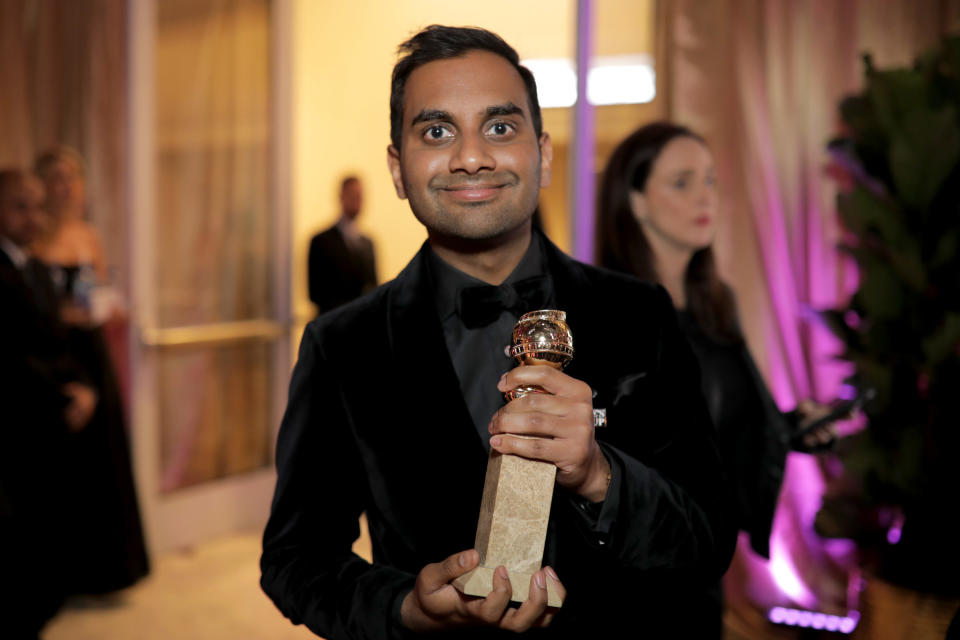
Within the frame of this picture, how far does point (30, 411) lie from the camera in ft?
12.4

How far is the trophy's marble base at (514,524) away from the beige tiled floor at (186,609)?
2.82 meters

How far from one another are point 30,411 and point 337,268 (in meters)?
2.10

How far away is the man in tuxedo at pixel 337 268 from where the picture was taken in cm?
543

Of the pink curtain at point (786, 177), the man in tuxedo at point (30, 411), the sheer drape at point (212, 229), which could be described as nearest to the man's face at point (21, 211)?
the man in tuxedo at point (30, 411)

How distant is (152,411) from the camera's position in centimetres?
478

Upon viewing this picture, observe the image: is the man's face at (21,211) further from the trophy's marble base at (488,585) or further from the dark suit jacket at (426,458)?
the trophy's marble base at (488,585)

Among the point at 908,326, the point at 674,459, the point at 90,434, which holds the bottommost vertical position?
the point at 90,434

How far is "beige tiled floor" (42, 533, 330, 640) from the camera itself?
3760 millimetres

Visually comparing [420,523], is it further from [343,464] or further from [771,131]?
[771,131]

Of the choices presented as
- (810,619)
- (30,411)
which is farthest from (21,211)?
(810,619)

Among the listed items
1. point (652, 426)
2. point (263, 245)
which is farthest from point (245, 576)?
point (652, 426)

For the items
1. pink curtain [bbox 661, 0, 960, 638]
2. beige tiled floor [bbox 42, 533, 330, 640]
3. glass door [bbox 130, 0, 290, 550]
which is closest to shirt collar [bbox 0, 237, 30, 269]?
glass door [bbox 130, 0, 290, 550]

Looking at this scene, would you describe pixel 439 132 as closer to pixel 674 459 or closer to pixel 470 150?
pixel 470 150

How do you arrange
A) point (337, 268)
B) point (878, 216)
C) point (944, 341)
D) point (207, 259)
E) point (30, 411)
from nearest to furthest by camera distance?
point (944, 341)
point (878, 216)
point (30, 411)
point (207, 259)
point (337, 268)
